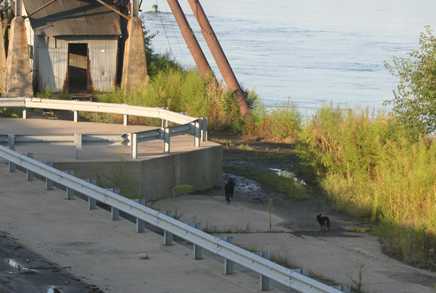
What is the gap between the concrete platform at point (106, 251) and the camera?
37.8 feet

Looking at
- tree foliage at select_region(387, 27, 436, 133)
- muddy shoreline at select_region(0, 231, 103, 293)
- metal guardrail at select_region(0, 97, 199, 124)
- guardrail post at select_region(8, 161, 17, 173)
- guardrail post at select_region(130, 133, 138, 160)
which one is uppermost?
tree foliage at select_region(387, 27, 436, 133)

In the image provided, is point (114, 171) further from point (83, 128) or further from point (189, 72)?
point (189, 72)

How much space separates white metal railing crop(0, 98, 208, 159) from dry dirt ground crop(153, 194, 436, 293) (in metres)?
1.19

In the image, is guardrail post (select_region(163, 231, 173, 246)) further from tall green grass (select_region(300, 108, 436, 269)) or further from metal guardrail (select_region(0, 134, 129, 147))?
metal guardrail (select_region(0, 134, 129, 147))

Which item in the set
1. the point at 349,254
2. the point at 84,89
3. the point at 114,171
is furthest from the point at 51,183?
the point at 84,89

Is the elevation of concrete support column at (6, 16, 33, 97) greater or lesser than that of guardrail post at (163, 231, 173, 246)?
greater

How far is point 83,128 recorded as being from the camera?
25328 millimetres

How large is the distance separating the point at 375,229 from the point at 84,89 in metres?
17.1

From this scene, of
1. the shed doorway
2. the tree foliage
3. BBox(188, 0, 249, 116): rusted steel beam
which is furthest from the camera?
the shed doorway

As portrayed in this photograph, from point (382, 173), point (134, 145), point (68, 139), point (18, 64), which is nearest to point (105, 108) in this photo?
point (134, 145)

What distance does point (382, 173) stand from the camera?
21.5 metres

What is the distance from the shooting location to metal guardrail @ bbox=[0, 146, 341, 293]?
10586 mm

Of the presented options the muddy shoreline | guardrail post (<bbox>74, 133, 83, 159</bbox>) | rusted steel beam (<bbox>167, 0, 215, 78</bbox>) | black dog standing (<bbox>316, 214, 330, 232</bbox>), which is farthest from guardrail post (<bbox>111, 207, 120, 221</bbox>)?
rusted steel beam (<bbox>167, 0, 215, 78</bbox>)

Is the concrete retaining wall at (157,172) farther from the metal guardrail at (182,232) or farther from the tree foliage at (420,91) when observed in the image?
the tree foliage at (420,91)
